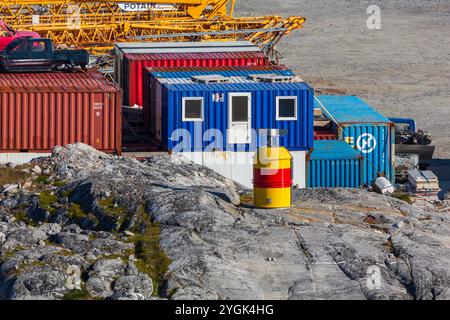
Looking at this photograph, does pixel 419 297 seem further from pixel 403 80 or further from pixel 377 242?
pixel 403 80

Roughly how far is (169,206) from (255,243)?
2.23 metres

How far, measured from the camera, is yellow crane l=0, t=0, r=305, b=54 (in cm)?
6262

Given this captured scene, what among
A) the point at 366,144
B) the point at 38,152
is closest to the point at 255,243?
the point at 38,152

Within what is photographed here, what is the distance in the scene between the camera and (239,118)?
34062 mm

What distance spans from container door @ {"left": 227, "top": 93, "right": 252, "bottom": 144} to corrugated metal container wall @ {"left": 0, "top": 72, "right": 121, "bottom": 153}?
116 inches

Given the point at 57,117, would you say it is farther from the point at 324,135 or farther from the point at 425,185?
the point at 425,185

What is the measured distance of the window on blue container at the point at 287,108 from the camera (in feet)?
113

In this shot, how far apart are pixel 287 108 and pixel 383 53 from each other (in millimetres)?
41988

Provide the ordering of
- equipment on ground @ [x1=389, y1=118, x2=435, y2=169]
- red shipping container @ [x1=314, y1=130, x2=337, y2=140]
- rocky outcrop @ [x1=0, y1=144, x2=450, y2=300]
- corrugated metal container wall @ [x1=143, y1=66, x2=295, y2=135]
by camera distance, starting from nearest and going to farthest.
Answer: rocky outcrop @ [x1=0, y1=144, x2=450, y2=300] → corrugated metal container wall @ [x1=143, y1=66, x2=295, y2=135] → red shipping container @ [x1=314, y1=130, x2=337, y2=140] → equipment on ground @ [x1=389, y1=118, x2=435, y2=169]

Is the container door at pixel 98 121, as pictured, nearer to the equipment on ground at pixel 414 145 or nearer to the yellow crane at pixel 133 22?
the equipment on ground at pixel 414 145

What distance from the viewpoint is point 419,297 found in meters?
22.5

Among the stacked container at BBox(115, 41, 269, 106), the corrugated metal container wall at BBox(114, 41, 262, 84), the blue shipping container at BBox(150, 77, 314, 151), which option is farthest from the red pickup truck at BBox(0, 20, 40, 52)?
the blue shipping container at BBox(150, 77, 314, 151)

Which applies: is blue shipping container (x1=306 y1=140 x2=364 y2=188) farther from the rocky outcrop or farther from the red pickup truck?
the red pickup truck

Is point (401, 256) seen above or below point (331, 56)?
below
